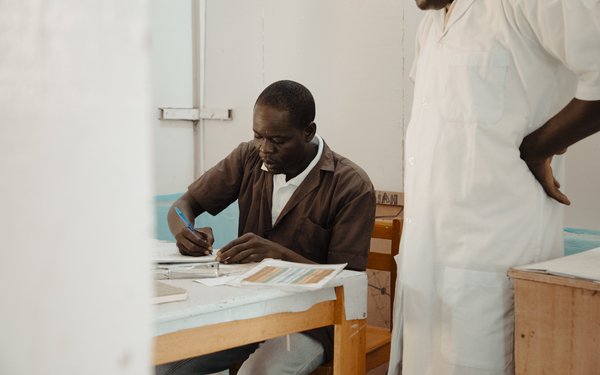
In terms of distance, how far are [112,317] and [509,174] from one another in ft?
5.18

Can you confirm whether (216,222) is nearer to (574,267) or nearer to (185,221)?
(185,221)

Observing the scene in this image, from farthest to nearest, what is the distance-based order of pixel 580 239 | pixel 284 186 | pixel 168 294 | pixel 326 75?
pixel 326 75
pixel 580 239
pixel 284 186
pixel 168 294

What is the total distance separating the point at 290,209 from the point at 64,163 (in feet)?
6.95

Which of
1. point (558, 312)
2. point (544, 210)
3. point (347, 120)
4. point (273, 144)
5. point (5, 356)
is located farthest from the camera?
point (347, 120)

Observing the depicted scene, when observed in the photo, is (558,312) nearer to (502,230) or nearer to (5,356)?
(502,230)

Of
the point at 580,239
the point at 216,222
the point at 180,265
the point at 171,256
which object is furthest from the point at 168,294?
the point at 216,222

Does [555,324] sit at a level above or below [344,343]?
above

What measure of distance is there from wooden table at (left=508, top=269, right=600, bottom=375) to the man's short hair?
1019 millimetres

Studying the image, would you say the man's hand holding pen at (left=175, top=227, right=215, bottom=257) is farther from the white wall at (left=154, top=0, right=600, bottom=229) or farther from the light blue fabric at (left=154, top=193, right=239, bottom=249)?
the light blue fabric at (left=154, top=193, right=239, bottom=249)

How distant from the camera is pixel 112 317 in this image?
1.14 feet

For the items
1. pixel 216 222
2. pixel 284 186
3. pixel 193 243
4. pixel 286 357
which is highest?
pixel 284 186

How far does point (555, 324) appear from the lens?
1604 millimetres

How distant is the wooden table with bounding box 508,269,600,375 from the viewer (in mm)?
1544

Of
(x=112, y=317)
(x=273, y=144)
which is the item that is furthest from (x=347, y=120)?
(x=112, y=317)
